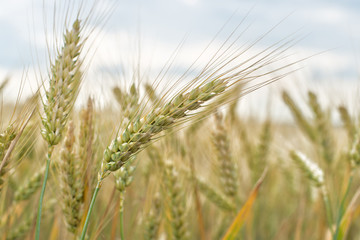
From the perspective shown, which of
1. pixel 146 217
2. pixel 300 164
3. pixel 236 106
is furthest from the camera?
pixel 236 106

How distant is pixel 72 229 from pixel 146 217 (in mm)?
392

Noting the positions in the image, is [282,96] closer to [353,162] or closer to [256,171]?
[256,171]

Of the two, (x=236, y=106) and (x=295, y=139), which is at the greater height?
(x=236, y=106)

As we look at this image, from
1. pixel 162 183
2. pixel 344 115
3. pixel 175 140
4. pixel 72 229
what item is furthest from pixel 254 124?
pixel 72 229

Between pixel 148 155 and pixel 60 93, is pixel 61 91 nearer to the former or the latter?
pixel 60 93

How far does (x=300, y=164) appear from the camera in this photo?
211cm

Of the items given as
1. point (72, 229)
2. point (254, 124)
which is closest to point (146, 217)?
point (72, 229)

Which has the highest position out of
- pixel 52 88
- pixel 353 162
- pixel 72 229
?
pixel 52 88

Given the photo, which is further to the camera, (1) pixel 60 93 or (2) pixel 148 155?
(2) pixel 148 155

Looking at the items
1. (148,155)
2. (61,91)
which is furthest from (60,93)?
(148,155)

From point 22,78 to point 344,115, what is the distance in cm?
177

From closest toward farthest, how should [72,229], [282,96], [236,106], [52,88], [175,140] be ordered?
1. [52,88]
2. [72,229]
3. [175,140]
4. [236,106]
5. [282,96]

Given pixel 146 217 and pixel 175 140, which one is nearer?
pixel 146 217

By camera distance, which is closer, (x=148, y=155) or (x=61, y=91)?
(x=61, y=91)
